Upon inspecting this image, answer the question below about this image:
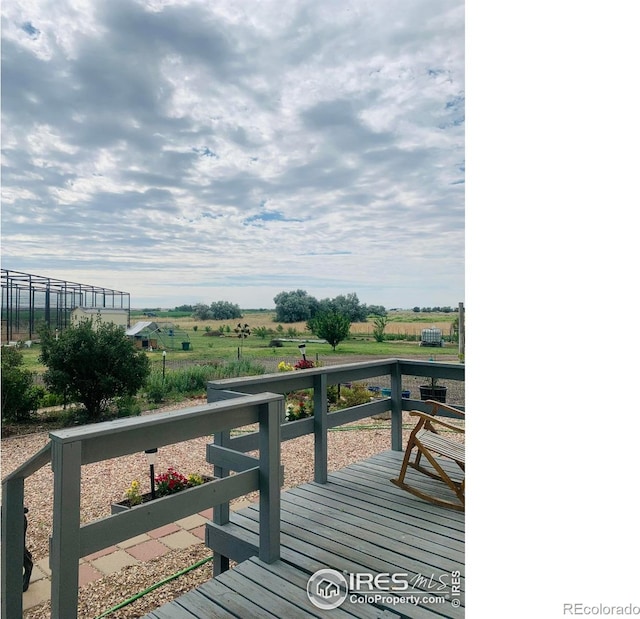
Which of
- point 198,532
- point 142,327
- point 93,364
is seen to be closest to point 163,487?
point 198,532

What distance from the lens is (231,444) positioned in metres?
1.58

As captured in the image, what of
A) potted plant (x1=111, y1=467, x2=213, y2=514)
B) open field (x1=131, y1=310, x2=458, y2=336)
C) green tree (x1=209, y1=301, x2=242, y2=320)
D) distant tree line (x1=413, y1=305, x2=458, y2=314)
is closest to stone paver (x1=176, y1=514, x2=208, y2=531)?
potted plant (x1=111, y1=467, x2=213, y2=514)

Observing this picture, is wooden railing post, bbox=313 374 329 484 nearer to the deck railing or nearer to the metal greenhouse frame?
the deck railing

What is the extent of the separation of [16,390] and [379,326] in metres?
6.21

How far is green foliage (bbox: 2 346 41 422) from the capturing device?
4.52 meters

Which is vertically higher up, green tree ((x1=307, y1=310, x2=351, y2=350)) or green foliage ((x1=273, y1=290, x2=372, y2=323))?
green foliage ((x1=273, y1=290, x2=372, y2=323))

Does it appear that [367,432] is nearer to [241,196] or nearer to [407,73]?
[407,73]

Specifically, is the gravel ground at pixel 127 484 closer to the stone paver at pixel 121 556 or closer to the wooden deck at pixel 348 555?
the stone paver at pixel 121 556

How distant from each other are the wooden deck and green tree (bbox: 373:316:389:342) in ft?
22.9

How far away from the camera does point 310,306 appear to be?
29.4 ft

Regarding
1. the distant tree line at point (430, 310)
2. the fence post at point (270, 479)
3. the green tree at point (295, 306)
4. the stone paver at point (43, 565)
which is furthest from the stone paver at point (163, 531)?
the green tree at point (295, 306)

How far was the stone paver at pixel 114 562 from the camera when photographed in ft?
6.49
